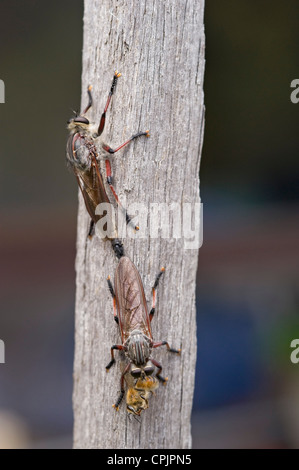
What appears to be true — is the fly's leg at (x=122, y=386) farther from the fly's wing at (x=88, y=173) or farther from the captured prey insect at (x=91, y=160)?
the fly's wing at (x=88, y=173)

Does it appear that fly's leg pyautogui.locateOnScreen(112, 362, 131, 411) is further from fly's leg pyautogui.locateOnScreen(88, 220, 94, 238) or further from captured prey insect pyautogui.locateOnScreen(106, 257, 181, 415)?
fly's leg pyautogui.locateOnScreen(88, 220, 94, 238)

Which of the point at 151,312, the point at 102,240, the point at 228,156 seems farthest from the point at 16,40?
the point at 151,312

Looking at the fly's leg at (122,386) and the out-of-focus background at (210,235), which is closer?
the fly's leg at (122,386)

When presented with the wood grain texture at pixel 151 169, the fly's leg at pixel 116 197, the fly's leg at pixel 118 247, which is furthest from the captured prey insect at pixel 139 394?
the fly's leg at pixel 116 197

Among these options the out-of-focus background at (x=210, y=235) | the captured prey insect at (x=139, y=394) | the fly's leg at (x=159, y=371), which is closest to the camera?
the captured prey insect at (x=139, y=394)

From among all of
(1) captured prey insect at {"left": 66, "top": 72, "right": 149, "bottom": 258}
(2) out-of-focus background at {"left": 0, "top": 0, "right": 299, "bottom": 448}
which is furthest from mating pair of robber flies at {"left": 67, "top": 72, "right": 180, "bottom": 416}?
(2) out-of-focus background at {"left": 0, "top": 0, "right": 299, "bottom": 448}

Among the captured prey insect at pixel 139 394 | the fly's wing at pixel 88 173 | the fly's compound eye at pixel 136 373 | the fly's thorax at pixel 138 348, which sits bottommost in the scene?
the captured prey insect at pixel 139 394
